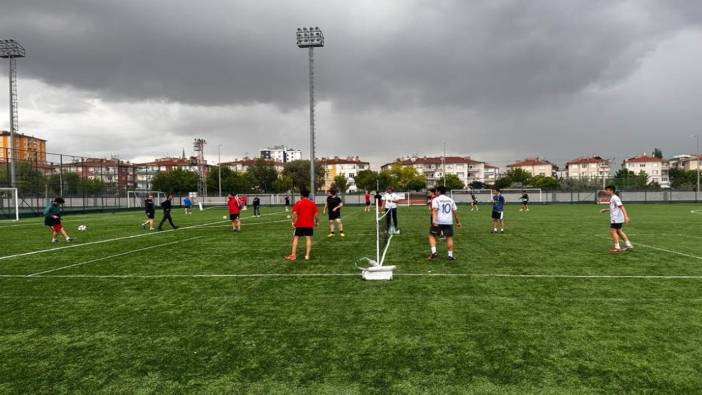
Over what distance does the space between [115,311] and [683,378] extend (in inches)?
291

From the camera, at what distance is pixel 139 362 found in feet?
15.0

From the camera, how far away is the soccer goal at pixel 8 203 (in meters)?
35.8

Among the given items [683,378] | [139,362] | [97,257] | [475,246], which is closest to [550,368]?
[683,378]

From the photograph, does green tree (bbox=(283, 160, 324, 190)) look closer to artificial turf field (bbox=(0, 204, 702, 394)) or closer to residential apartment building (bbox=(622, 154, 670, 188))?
artificial turf field (bbox=(0, 204, 702, 394))

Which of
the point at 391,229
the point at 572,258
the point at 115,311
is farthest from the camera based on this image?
the point at 391,229

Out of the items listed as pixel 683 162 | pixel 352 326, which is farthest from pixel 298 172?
pixel 683 162

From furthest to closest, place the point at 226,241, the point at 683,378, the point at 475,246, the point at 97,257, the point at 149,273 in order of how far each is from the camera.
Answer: the point at 226,241 → the point at 475,246 → the point at 97,257 → the point at 149,273 → the point at 683,378

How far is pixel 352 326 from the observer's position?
18.4 ft

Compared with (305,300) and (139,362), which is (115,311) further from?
(305,300)

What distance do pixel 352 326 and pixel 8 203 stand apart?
43.1m

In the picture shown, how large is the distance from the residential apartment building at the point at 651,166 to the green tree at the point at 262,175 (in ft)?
406

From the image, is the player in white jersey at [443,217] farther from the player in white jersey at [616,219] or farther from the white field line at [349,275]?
the player in white jersey at [616,219]

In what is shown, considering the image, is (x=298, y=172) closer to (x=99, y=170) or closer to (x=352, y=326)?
(x=99, y=170)

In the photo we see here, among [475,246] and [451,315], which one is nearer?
[451,315]
